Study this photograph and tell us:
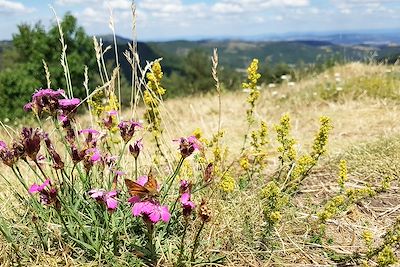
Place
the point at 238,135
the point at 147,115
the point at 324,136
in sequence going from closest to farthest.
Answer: the point at 324,136
the point at 147,115
the point at 238,135

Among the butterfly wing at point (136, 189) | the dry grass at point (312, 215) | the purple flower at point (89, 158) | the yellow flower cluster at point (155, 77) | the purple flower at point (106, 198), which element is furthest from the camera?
the yellow flower cluster at point (155, 77)

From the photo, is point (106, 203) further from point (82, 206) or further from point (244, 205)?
point (244, 205)

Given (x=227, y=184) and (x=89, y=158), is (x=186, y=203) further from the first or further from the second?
(x=227, y=184)

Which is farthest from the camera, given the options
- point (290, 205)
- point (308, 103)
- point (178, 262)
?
point (308, 103)

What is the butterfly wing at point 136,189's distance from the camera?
1627 mm

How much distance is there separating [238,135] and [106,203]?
166 inches

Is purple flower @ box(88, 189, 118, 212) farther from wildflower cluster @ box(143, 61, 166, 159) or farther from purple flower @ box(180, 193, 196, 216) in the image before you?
wildflower cluster @ box(143, 61, 166, 159)

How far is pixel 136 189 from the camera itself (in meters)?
1.65

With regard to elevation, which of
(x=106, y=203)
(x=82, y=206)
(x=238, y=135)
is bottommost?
(x=238, y=135)

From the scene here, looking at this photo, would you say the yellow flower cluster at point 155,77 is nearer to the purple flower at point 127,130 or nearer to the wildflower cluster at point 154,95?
the wildflower cluster at point 154,95

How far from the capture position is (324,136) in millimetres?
2537

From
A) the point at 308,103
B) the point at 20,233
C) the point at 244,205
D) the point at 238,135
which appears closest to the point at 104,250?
the point at 20,233

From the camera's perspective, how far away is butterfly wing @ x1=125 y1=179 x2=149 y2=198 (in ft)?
5.34

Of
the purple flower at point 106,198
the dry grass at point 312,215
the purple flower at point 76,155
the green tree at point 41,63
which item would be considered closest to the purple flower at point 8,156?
the purple flower at point 76,155
